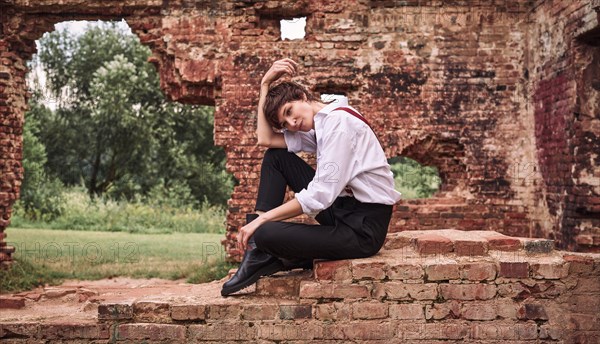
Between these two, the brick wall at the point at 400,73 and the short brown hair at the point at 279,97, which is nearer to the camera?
the short brown hair at the point at 279,97

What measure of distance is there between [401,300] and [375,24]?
188 inches

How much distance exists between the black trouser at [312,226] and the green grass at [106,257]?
4.04 m

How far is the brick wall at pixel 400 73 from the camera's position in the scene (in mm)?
7449

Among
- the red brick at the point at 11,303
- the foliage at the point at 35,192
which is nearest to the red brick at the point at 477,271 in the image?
the red brick at the point at 11,303

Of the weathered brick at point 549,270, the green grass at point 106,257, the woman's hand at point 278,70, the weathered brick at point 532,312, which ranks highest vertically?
the woman's hand at point 278,70

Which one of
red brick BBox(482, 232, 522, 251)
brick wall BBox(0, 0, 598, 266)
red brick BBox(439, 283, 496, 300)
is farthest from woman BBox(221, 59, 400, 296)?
brick wall BBox(0, 0, 598, 266)

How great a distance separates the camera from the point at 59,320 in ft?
11.9

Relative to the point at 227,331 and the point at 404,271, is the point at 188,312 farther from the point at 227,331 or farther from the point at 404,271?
the point at 404,271

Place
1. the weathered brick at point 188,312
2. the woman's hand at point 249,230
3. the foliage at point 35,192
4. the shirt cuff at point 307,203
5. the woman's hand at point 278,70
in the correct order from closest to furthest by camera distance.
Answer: the shirt cuff at point 307,203 < the woman's hand at point 249,230 < the weathered brick at point 188,312 < the woman's hand at point 278,70 < the foliage at point 35,192

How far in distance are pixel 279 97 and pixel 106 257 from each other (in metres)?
6.61

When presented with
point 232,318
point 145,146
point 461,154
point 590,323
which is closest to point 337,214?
point 232,318

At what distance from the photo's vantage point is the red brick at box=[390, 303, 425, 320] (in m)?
3.52

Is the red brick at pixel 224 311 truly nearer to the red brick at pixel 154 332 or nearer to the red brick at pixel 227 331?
the red brick at pixel 227 331

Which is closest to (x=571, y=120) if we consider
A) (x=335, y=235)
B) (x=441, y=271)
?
(x=441, y=271)
